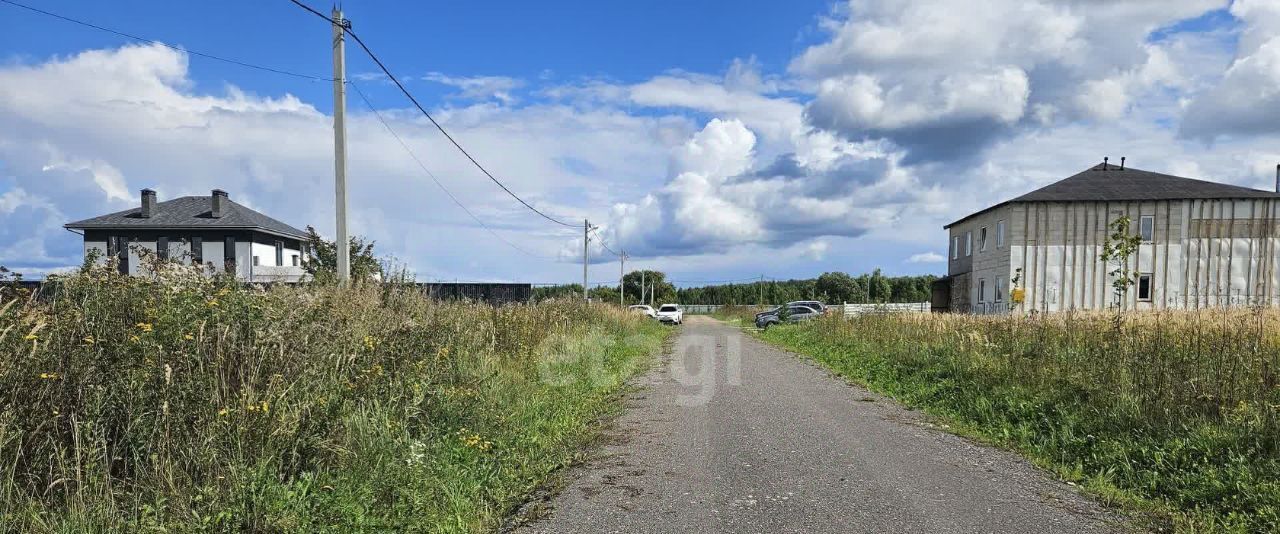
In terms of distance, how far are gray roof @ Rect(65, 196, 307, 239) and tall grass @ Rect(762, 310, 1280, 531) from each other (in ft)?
148

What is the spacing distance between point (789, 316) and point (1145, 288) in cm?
1480

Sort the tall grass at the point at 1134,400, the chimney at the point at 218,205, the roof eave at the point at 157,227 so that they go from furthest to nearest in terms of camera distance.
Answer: the chimney at the point at 218,205 < the roof eave at the point at 157,227 < the tall grass at the point at 1134,400

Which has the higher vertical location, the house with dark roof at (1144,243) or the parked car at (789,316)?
the house with dark roof at (1144,243)

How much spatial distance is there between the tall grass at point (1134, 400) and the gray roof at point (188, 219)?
4502 cm

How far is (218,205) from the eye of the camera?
47312 millimetres

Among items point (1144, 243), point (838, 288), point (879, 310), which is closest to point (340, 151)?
point (879, 310)

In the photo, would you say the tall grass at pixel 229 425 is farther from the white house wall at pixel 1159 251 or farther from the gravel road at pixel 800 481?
the white house wall at pixel 1159 251

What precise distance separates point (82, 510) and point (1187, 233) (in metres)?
35.8

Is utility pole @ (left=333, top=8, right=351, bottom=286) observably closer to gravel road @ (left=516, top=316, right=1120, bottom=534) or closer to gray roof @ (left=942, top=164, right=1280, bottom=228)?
gravel road @ (left=516, top=316, right=1120, bottom=534)

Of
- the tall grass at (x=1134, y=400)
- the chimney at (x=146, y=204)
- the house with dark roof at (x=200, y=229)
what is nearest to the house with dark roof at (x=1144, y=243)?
the tall grass at (x=1134, y=400)

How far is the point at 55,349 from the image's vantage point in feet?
14.7

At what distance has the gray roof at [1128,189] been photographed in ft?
94.8

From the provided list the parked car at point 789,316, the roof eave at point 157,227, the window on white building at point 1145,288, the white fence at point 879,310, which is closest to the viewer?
the white fence at point 879,310

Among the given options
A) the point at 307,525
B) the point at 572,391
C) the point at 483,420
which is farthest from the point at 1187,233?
the point at 307,525
